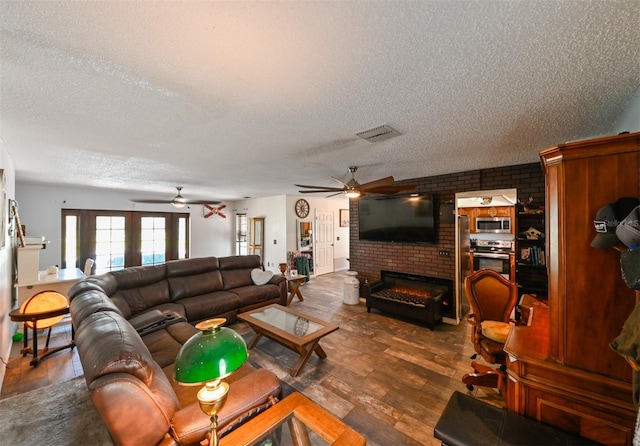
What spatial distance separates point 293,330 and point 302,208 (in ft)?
15.3

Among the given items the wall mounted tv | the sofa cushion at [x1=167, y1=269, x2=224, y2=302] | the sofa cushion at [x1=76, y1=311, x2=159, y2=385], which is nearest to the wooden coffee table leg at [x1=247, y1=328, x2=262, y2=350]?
the sofa cushion at [x1=167, y1=269, x2=224, y2=302]

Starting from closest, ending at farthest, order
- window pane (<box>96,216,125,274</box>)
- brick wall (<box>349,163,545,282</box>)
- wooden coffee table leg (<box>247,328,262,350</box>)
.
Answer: wooden coffee table leg (<box>247,328,262,350</box>)
brick wall (<box>349,163,545,282</box>)
window pane (<box>96,216,125,274</box>)

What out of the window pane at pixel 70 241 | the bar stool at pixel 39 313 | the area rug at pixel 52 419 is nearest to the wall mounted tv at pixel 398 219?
the area rug at pixel 52 419

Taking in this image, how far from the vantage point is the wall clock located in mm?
6996

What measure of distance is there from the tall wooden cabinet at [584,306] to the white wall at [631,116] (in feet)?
2.17

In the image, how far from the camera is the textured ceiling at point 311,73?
0.96m

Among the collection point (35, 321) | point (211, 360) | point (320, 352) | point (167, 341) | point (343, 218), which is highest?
point (343, 218)

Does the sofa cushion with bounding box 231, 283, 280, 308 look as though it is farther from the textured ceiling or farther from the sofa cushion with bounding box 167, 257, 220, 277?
the textured ceiling

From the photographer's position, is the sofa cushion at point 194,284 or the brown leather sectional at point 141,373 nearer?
the brown leather sectional at point 141,373

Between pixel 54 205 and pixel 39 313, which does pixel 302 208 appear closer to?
pixel 39 313

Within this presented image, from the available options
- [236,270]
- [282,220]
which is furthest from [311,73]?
[282,220]

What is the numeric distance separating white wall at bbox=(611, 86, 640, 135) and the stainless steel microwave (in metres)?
5.23

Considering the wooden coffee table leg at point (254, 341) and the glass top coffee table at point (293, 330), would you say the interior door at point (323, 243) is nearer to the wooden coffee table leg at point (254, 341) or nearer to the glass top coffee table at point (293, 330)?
the glass top coffee table at point (293, 330)

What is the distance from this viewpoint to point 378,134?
221cm
